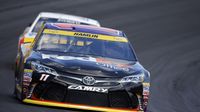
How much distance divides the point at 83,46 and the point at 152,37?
1254cm

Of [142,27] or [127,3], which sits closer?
[142,27]

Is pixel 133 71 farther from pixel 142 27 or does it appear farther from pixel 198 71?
pixel 142 27

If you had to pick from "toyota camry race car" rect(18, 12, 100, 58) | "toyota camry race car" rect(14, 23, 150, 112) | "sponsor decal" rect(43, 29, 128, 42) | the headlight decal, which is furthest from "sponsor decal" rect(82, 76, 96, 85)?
"toyota camry race car" rect(18, 12, 100, 58)

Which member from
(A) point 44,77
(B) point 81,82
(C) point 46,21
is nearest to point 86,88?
(B) point 81,82

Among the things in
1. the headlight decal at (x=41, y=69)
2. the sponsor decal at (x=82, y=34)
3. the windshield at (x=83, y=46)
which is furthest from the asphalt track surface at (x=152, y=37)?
the sponsor decal at (x=82, y=34)

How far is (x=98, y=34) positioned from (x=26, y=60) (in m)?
1.70

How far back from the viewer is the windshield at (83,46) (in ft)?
38.2

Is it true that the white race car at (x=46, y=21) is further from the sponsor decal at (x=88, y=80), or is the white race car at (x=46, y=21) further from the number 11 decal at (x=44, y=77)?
the sponsor decal at (x=88, y=80)

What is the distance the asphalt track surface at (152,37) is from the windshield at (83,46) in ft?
3.36

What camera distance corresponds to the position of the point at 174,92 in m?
15.3

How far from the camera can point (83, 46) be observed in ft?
38.7

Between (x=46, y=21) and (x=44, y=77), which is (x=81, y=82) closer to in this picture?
(x=44, y=77)

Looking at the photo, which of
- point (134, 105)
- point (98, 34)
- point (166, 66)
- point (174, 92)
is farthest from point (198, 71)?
point (134, 105)

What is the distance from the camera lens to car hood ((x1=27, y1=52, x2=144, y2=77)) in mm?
10562
